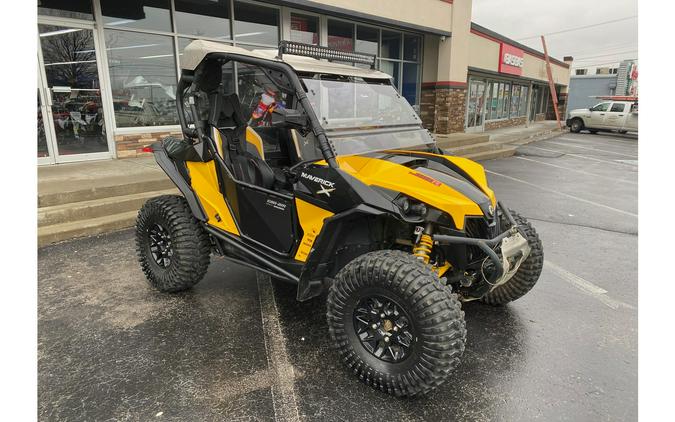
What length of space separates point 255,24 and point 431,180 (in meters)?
8.84

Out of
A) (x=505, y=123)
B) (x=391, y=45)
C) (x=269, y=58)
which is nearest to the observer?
(x=269, y=58)

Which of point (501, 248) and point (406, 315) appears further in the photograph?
point (501, 248)

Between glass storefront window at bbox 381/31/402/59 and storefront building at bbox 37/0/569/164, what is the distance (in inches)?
1.3

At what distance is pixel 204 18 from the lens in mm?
9156

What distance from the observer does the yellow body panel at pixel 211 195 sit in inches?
137

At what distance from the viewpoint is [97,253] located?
187 inches

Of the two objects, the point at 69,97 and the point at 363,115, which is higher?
the point at 69,97

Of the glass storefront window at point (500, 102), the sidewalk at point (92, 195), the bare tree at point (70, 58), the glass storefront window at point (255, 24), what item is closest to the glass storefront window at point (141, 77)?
the bare tree at point (70, 58)

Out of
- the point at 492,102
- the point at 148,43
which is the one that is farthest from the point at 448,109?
the point at 148,43

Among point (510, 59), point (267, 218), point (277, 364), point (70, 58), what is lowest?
point (277, 364)

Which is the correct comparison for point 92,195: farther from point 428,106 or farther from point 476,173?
point 428,106

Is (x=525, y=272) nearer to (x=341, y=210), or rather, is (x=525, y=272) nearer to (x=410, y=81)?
(x=341, y=210)

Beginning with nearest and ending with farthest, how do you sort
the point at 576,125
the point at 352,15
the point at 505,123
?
the point at 352,15, the point at 505,123, the point at 576,125

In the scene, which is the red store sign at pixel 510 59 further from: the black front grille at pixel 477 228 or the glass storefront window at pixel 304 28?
the black front grille at pixel 477 228
